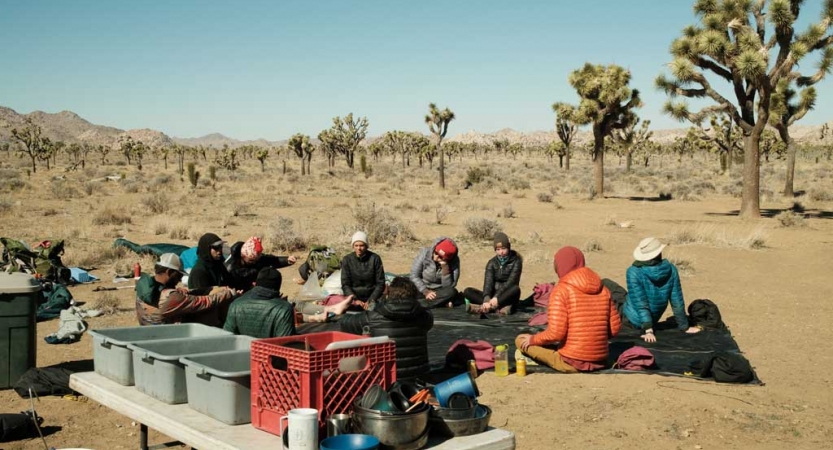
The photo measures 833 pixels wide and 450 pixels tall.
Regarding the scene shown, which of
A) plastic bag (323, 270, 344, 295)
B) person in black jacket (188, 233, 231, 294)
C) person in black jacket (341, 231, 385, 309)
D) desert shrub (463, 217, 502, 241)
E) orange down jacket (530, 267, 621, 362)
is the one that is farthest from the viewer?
desert shrub (463, 217, 502, 241)

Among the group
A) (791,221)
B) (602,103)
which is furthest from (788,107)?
(791,221)

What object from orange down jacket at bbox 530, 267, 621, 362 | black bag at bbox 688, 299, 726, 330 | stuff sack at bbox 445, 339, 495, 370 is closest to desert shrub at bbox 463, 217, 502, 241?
black bag at bbox 688, 299, 726, 330

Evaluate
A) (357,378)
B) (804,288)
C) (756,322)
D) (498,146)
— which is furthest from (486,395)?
(498,146)

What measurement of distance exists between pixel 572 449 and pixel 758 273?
1014cm

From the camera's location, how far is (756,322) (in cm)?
1022

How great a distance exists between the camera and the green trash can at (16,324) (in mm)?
6957

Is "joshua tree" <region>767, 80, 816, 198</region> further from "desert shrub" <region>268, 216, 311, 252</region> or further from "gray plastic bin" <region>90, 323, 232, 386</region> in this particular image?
"gray plastic bin" <region>90, 323, 232, 386</region>

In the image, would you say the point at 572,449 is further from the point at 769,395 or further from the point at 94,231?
the point at 94,231

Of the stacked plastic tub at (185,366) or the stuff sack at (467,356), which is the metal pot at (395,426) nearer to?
the stacked plastic tub at (185,366)

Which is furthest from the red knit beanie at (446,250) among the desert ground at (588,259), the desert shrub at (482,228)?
the desert shrub at (482,228)

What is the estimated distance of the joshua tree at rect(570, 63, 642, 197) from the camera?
111ft

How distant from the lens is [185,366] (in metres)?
4.70

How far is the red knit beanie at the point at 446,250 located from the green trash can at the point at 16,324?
473 cm

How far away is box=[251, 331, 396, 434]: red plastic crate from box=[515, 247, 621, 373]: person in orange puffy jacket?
2996 mm
